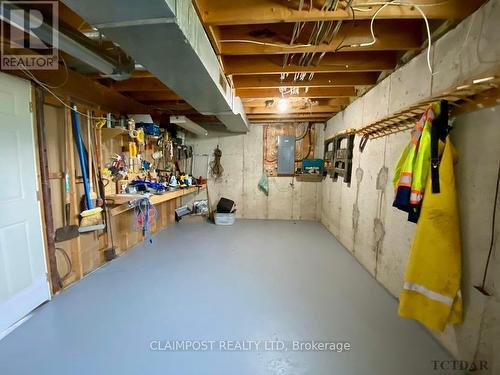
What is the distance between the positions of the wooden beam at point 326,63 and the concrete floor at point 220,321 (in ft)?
7.55

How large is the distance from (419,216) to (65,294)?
3194 millimetres

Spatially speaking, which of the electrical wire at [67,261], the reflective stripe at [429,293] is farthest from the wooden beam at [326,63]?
the electrical wire at [67,261]

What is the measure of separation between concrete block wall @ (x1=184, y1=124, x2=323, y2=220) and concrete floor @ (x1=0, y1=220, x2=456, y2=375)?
230 centimetres

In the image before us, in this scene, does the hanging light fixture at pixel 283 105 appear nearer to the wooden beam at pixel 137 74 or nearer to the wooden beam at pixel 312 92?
the wooden beam at pixel 312 92

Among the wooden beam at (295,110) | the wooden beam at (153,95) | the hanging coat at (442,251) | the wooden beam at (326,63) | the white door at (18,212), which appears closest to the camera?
the hanging coat at (442,251)

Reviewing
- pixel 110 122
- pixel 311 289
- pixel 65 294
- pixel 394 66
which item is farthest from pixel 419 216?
pixel 110 122

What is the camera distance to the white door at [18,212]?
5.94 feet

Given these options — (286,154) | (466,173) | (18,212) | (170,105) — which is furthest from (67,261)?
(286,154)

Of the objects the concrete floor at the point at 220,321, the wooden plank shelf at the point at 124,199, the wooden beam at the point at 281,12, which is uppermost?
the wooden beam at the point at 281,12

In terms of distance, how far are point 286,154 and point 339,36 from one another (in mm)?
3427

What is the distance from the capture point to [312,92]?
10.9 ft

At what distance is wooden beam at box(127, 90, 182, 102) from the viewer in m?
3.45

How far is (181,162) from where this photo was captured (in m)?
5.46

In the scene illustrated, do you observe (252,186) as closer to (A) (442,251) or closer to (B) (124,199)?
(B) (124,199)
